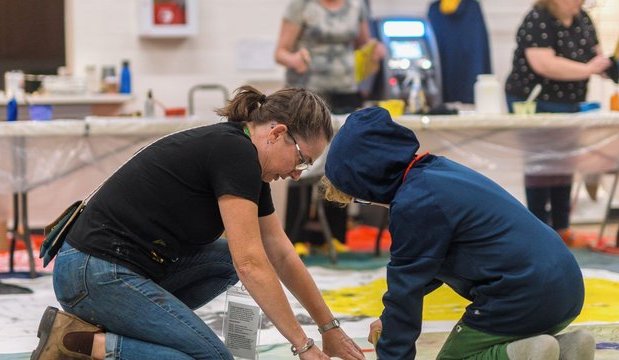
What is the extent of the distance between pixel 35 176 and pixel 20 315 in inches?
37.1

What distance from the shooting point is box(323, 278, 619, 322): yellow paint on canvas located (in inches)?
154

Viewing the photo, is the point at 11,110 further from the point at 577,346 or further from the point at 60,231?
the point at 577,346

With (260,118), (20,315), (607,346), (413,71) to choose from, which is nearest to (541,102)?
(413,71)

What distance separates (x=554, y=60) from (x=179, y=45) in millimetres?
2630

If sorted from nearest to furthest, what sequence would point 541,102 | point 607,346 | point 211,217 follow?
point 211,217 < point 607,346 < point 541,102

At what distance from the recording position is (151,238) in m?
2.59

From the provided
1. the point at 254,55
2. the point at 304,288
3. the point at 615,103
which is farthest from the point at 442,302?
the point at 254,55

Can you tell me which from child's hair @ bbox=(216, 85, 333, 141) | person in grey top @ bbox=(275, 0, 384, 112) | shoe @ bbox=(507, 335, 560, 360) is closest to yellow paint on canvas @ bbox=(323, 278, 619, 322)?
person in grey top @ bbox=(275, 0, 384, 112)

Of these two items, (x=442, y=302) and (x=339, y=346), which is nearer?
(x=339, y=346)

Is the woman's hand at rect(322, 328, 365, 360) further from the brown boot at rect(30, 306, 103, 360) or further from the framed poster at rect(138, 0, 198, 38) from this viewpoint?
the framed poster at rect(138, 0, 198, 38)

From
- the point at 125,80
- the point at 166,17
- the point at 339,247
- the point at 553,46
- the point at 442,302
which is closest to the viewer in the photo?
the point at 442,302

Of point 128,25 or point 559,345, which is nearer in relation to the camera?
point 559,345

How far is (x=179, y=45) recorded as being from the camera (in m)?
6.99

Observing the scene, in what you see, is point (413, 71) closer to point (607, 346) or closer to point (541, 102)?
point (541, 102)
